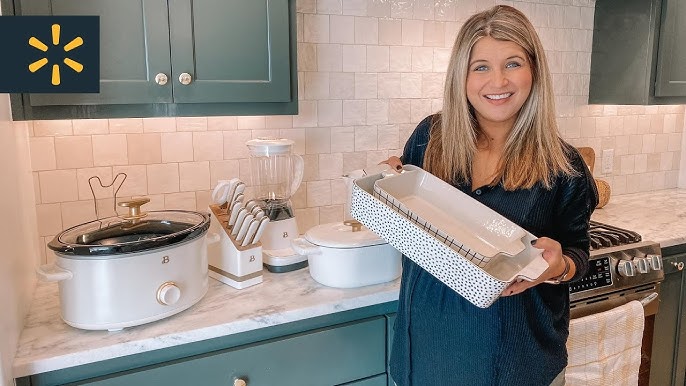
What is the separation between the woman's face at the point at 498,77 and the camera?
1.30 meters

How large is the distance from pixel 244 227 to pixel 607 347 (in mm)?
Result: 1315

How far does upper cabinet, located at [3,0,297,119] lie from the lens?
142cm

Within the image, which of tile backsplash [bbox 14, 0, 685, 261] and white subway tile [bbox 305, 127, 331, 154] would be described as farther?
white subway tile [bbox 305, 127, 331, 154]

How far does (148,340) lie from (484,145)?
966 millimetres

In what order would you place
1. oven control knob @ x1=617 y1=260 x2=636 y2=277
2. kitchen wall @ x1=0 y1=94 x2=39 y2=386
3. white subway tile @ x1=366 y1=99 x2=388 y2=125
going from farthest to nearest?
white subway tile @ x1=366 y1=99 x2=388 y2=125, oven control knob @ x1=617 y1=260 x2=636 y2=277, kitchen wall @ x1=0 y1=94 x2=39 y2=386

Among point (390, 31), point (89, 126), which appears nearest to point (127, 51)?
point (89, 126)

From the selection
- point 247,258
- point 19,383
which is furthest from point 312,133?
point 19,383

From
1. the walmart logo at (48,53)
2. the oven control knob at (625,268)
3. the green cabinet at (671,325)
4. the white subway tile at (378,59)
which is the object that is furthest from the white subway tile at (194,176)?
the green cabinet at (671,325)

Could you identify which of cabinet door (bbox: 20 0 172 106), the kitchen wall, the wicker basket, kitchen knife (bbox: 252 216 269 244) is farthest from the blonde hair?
the wicker basket

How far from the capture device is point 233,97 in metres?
1.61

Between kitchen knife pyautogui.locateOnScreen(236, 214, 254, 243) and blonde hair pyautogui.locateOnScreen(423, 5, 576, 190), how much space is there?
0.55 meters

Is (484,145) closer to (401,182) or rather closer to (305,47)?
(401,182)

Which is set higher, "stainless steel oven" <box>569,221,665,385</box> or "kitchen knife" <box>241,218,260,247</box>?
"kitchen knife" <box>241,218,260,247</box>

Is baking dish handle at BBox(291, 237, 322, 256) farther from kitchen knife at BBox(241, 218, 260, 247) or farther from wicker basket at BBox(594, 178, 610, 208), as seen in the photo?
wicker basket at BBox(594, 178, 610, 208)
